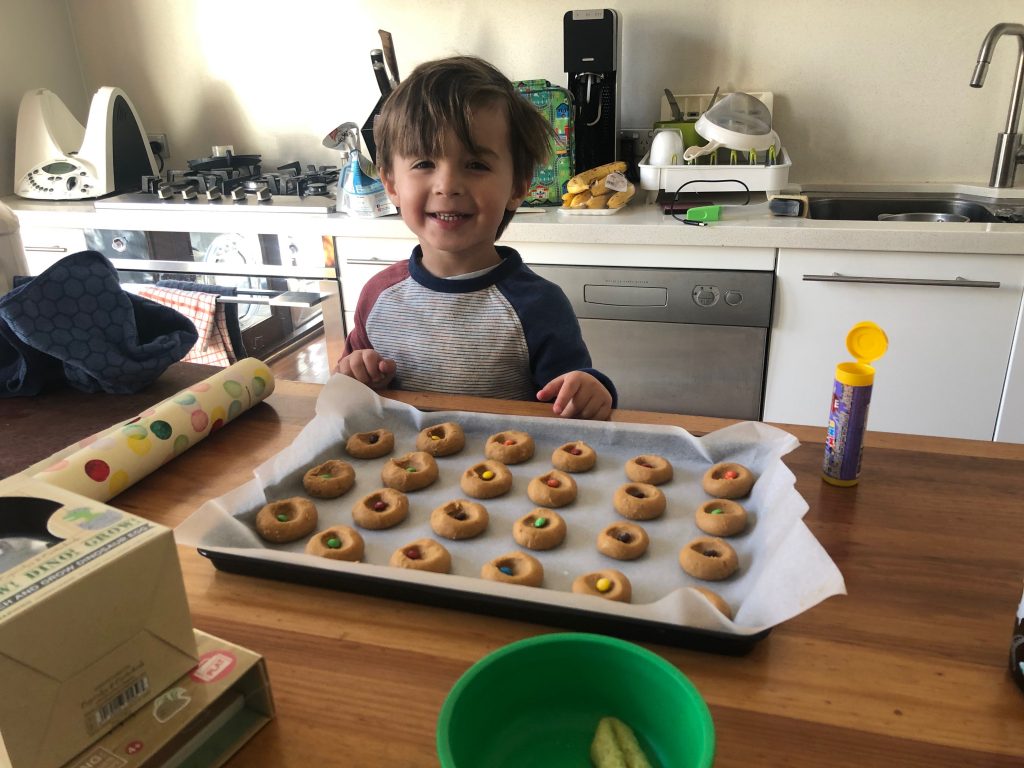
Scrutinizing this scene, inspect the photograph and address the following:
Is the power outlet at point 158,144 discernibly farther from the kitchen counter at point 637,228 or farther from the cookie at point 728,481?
the cookie at point 728,481

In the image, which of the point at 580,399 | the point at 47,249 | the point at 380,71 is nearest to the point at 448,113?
the point at 580,399

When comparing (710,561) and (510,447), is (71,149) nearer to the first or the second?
(510,447)

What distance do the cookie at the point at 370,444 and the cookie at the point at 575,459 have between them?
19 cm

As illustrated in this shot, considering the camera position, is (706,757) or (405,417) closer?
(706,757)

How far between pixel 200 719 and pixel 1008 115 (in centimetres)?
229

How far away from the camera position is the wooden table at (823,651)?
48 cm

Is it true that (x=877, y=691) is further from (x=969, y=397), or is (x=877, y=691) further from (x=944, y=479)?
(x=969, y=397)

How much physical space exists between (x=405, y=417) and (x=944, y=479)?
0.60 metres

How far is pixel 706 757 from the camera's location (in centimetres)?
39

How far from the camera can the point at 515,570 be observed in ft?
2.18

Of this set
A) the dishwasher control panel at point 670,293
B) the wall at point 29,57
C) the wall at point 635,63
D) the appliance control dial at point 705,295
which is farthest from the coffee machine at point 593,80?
the wall at point 29,57

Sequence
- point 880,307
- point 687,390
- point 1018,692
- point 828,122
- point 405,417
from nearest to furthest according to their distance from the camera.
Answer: point 1018,692, point 405,417, point 880,307, point 687,390, point 828,122

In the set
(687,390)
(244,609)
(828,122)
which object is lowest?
(687,390)

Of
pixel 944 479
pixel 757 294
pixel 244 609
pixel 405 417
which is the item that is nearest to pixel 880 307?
pixel 757 294
